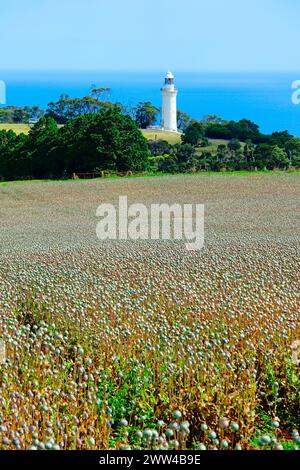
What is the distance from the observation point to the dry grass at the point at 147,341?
18.3 feet

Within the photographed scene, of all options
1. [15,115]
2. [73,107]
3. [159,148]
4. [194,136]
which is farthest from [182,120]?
[194,136]

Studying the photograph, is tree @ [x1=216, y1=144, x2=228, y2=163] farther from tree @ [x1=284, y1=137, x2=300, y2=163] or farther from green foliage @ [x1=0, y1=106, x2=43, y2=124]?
green foliage @ [x1=0, y1=106, x2=43, y2=124]

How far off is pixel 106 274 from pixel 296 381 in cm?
543

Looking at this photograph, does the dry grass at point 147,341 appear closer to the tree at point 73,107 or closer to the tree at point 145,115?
the tree at point 145,115

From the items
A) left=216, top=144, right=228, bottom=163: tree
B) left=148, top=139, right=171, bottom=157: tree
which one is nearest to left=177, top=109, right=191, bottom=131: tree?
left=148, top=139, right=171, bottom=157: tree

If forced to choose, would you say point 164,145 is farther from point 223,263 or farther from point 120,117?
point 223,263

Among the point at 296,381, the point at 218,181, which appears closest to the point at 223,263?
the point at 296,381

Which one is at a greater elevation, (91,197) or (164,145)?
(164,145)

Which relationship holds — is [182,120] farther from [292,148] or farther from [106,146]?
[106,146]

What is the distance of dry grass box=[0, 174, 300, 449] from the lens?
5590mm

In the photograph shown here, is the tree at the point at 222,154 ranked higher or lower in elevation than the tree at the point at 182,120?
lower

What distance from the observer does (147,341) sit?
287 inches

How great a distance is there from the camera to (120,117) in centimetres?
3841

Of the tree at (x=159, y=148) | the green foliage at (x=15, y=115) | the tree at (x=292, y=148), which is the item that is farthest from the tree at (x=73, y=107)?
the tree at (x=292, y=148)
